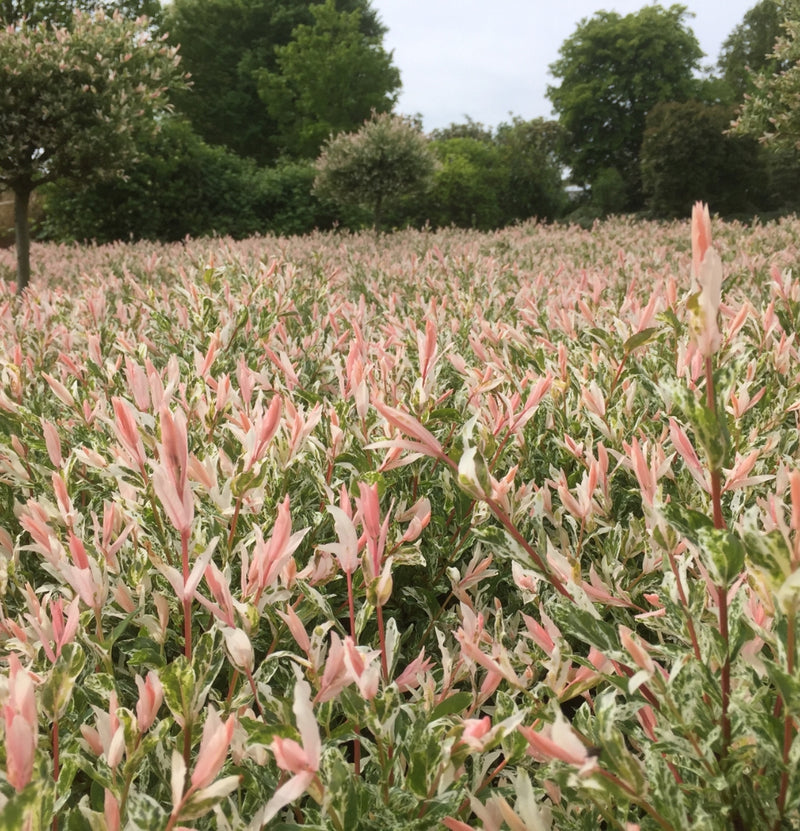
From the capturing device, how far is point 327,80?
29766mm

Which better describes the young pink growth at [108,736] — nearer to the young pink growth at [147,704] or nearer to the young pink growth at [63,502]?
the young pink growth at [147,704]

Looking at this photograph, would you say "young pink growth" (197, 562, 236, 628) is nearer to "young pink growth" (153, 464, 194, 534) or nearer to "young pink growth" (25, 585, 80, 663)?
"young pink growth" (153, 464, 194, 534)

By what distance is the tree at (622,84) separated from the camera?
41656 millimetres

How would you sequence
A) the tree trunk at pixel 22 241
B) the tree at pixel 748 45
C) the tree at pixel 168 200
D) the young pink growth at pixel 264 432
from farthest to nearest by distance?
the tree at pixel 748 45 < the tree at pixel 168 200 < the tree trunk at pixel 22 241 < the young pink growth at pixel 264 432

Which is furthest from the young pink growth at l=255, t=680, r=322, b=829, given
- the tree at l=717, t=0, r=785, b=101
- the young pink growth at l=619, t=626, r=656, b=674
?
the tree at l=717, t=0, r=785, b=101

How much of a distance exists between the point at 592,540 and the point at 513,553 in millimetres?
864

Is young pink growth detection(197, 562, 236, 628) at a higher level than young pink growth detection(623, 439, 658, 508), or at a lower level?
lower

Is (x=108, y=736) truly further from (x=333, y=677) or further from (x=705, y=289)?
(x=705, y=289)

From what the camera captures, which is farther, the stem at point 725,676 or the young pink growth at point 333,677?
the young pink growth at point 333,677

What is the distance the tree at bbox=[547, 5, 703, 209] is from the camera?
41656 millimetres

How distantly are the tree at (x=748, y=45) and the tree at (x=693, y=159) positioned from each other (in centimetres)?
2227

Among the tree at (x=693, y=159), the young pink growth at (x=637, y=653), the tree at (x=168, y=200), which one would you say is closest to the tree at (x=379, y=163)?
the tree at (x=168, y=200)

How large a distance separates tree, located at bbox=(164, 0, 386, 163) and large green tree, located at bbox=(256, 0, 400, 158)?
2.92 meters

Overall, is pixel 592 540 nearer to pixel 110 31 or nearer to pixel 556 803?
pixel 556 803
